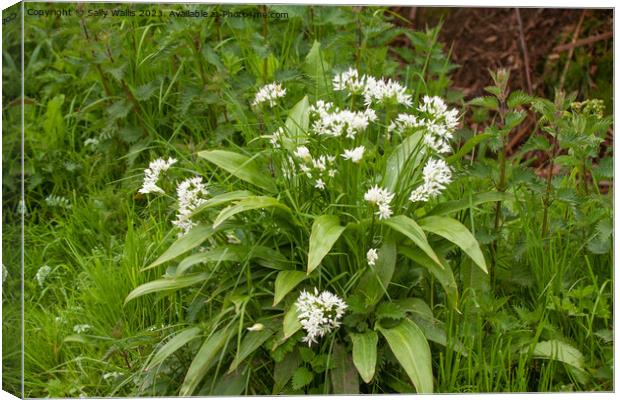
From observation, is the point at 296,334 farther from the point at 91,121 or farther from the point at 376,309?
the point at 91,121

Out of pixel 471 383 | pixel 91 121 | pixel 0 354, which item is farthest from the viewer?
pixel 91 121

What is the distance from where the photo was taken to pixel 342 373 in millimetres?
3361

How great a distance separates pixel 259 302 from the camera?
11.6 ft

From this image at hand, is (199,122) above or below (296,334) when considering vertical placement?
above

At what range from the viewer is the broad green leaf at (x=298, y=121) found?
3.67m

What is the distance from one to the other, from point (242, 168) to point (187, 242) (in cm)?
36

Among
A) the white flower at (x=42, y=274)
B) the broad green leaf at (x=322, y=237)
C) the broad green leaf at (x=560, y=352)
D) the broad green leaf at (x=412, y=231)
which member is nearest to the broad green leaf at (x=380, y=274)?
the broad green leaf at (x=412, y=231)

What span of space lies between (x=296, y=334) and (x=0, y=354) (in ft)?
3.28

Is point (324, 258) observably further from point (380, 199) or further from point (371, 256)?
point (380, 199)

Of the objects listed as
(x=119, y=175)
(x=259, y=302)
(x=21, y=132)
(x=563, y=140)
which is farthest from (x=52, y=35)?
(x=563, y=140)

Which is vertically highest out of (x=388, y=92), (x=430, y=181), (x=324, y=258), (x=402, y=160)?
(x=388, y=92)

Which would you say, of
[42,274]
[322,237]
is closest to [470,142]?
[322,237]

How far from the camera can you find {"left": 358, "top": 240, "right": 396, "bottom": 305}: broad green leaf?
3402 mm

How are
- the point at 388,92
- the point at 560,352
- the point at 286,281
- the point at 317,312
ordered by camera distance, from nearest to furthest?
the point at 317,312
the point at 286,281
the point at 388,92
the point at 560,352
